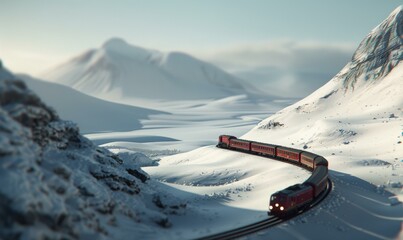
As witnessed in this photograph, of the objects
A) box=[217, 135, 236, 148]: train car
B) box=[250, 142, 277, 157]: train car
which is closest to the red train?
box=[250, 142, 277, 157]: train car

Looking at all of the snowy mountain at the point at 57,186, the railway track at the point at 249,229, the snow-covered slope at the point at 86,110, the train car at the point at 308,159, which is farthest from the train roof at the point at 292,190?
the snow-covered slope at the point at 86,110

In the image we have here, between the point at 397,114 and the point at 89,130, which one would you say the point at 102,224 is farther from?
the point at 89,130

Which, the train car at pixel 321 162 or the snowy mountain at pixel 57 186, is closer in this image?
the snowy mountain at pixel 57 186

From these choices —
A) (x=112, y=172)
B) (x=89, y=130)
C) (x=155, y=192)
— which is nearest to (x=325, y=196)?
(x=155, y=192)

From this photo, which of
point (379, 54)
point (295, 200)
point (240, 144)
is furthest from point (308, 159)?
point (379, 54)

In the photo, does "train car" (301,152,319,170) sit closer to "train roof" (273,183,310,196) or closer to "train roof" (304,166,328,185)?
"train roof" (304,166,328,185)

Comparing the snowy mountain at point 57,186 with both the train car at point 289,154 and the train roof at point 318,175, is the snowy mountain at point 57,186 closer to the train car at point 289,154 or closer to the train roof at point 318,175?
the train roof at point 318,175
